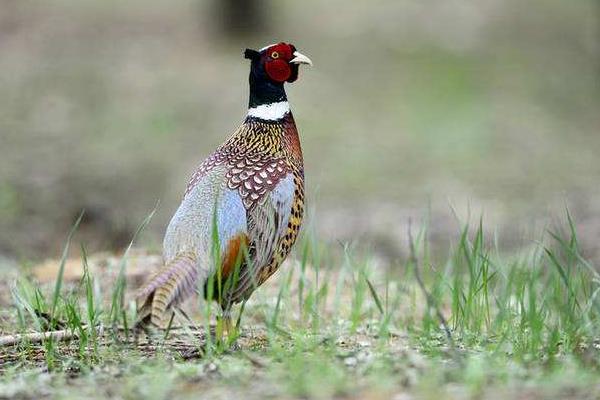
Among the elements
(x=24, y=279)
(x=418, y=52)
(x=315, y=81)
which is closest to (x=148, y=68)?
(x=315, y=81)

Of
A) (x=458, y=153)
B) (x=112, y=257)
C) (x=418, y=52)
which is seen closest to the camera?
(x=112, y=257)

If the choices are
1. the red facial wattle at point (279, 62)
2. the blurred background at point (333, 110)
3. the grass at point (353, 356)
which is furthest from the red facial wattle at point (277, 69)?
the blurred background at point (333, 110)

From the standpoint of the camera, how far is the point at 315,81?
49.0ft

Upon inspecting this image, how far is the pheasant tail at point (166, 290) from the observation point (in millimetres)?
4453

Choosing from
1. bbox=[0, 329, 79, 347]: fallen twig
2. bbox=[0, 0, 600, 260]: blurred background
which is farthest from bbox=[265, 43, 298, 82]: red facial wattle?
bbox=[0, 0, 600, 260]: blurred background

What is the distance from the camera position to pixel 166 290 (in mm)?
4508

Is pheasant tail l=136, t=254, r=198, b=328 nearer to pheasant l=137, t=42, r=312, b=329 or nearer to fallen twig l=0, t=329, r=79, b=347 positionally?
pheasant l=137, t=42, r=312, b=329

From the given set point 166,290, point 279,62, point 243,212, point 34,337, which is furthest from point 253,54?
point 34,337

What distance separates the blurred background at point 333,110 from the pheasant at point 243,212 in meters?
3.18

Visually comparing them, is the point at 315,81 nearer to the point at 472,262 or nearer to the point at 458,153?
the point at 458,153

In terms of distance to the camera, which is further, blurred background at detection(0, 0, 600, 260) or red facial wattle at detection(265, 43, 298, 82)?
blurred background at detection(0, 0, 600, 260)

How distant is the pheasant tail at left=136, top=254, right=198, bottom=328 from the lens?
4.45 metres

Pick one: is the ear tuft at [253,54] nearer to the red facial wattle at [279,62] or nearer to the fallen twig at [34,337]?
the red facial wattle at [279,62]

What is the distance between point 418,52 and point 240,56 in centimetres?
246
